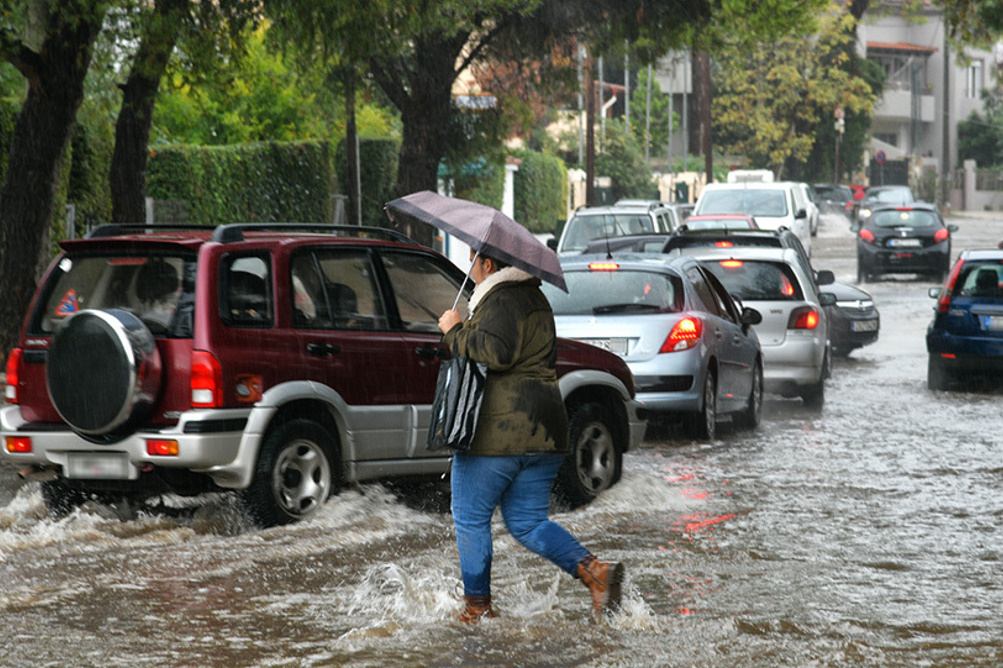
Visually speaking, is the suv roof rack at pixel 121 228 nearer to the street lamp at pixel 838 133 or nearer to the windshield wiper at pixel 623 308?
the windshield wiper at pixel 623 308

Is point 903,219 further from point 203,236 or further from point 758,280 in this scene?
point 203,236

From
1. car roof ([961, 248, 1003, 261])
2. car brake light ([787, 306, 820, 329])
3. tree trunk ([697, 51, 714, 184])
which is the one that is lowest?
car brake light ([787, 306, 820, 329])

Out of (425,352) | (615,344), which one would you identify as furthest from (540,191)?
(425,352)

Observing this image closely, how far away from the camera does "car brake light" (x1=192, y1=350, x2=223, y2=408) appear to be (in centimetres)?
803

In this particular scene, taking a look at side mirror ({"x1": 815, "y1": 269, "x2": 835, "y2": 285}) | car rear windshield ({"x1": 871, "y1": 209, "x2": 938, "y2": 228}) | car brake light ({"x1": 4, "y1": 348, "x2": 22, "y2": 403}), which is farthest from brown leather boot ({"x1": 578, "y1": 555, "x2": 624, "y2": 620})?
car rear windshield ({"x1": 871, "y1": 209, "x2": 938, "y2": 228})

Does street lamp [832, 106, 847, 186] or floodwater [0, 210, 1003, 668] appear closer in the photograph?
floodwater [0, 210, 1003, 668]

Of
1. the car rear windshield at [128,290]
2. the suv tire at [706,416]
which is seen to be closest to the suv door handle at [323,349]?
the car rear windshield at [128,290]

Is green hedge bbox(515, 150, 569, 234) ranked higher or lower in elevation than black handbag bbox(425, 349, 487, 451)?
higher

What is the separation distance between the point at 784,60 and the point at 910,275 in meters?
39.0

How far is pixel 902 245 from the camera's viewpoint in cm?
3381

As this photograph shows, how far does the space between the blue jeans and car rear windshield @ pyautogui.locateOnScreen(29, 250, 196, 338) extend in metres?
2.36

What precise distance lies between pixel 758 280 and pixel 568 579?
28.7ft

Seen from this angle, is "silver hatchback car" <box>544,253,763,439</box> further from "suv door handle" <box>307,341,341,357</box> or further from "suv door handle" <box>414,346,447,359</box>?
"suv door handle" <box>307,341,341,357</box>

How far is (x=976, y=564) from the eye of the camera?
8.03 metres
